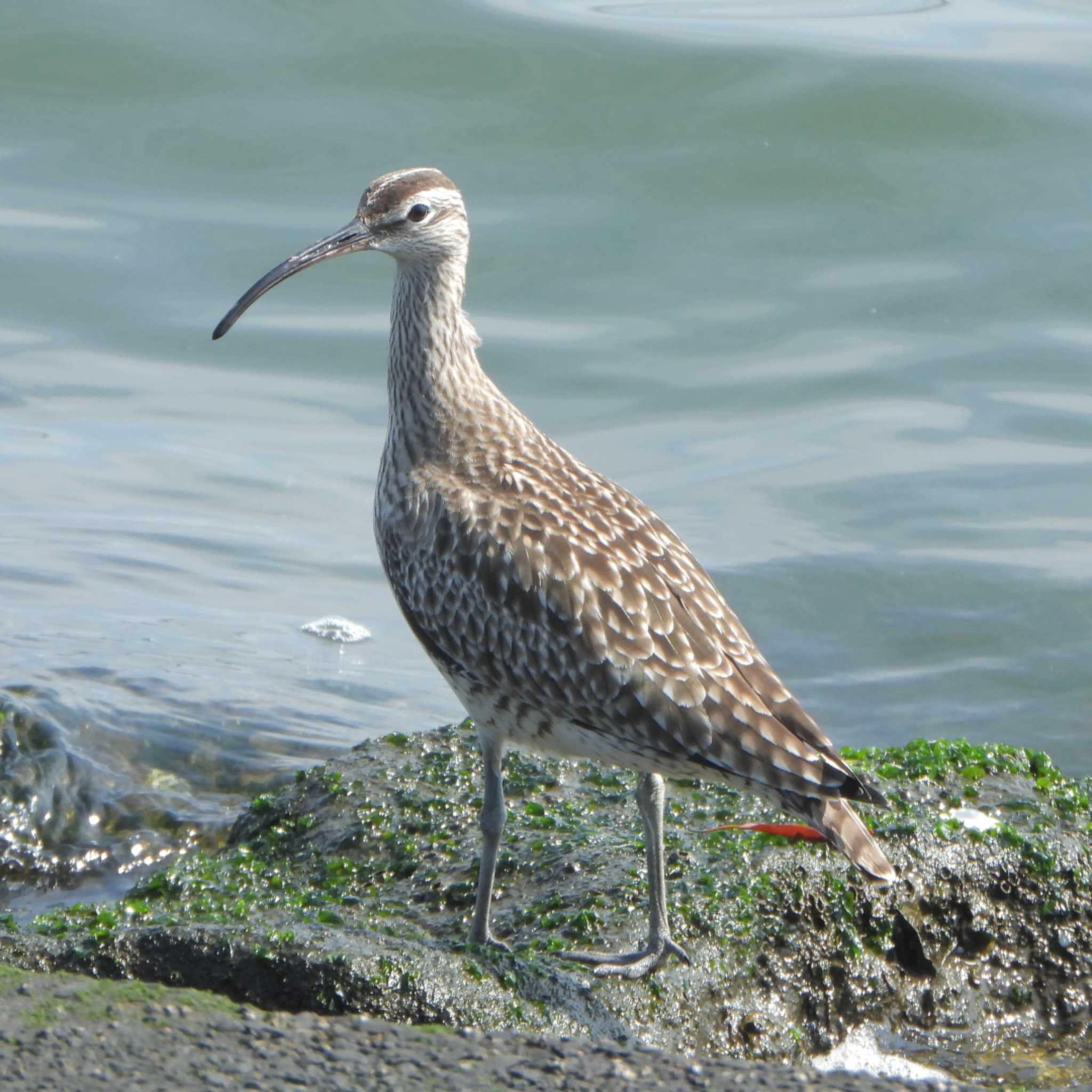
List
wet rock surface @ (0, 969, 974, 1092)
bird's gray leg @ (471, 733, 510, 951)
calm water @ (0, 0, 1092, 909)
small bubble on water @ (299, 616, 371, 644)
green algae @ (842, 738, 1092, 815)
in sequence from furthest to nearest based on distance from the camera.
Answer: small bubble on water @ (299, 616, 371, 644) < calm water @ (0, 0, 1092, 909) < green algae @ (842, 738, 1092, 815) < bird's gray leg @ (471, 733, 510, 951) < wet rock surface @ (0, 969, 974, 1092)

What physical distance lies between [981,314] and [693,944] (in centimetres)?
1038

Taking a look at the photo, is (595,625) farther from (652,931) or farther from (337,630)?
(337,630)

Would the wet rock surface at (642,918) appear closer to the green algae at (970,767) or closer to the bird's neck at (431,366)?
the green algae at (970,767)

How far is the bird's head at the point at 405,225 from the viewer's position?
700 cm

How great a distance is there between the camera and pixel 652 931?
5.59 meters

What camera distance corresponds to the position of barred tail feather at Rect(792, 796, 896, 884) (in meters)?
5.38

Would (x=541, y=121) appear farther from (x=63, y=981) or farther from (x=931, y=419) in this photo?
(x=63, y=981)

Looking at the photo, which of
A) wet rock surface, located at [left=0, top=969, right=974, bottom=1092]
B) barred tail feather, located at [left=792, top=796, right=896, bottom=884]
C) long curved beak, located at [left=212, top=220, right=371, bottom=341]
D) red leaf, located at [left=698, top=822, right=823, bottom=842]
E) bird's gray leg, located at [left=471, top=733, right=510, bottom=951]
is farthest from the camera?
long curved beak, located at [left=212, top=220, right=371, bottom=341]

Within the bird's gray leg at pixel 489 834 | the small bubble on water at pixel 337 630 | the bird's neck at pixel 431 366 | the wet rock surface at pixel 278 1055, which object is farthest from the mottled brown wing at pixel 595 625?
the small bubble on water at pixel 337 630

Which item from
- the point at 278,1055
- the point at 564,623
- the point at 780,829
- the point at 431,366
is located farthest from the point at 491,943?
the point at 431,366

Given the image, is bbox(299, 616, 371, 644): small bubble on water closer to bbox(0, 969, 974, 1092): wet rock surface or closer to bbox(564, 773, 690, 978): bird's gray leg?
bbox(564, 773, 690, 978): bird's gray leg

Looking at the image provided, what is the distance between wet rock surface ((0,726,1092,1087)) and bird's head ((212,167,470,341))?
2006 millimetres

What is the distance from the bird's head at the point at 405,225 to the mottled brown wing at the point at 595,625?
1.23 m

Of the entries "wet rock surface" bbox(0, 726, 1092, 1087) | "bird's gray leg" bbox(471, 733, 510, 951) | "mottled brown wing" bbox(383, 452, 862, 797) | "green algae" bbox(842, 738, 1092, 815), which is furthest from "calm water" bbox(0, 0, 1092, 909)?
"green algae" bbox(842, 738, 1092, 815)
